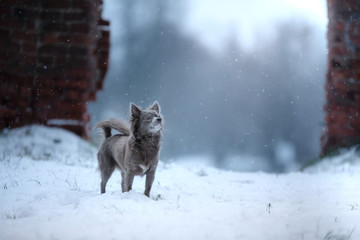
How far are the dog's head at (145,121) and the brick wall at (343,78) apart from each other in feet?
18.1

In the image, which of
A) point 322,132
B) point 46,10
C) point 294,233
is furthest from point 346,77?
point 46,10

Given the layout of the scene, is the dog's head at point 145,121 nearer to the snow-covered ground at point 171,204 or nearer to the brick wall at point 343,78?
the snow-covered ground at point 171,204

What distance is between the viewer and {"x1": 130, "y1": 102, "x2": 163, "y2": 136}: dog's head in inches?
154

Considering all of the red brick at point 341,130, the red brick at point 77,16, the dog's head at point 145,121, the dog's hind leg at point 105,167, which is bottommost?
the red brick at point 341,130

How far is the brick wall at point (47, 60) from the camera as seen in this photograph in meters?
7.83

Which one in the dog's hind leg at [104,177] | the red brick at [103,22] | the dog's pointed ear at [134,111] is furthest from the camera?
the red brick at [103,22]

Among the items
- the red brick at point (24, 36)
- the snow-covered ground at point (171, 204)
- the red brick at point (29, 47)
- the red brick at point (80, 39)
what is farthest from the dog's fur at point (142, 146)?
the red brick at point (24, 36)

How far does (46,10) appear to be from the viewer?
8008mm

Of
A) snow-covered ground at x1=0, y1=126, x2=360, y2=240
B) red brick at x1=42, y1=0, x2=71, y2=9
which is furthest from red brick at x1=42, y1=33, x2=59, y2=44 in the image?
snow-covered ground at x1=0, y1=126, x2=360, y2=240

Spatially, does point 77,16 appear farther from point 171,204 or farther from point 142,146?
point 171,204

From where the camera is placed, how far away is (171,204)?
3621mm

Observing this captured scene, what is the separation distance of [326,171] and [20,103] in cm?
661

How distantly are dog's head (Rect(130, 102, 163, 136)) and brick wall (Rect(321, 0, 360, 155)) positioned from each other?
18.1 feet

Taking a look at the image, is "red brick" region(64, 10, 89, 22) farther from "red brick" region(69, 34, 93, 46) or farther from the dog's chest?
the dog's chest
